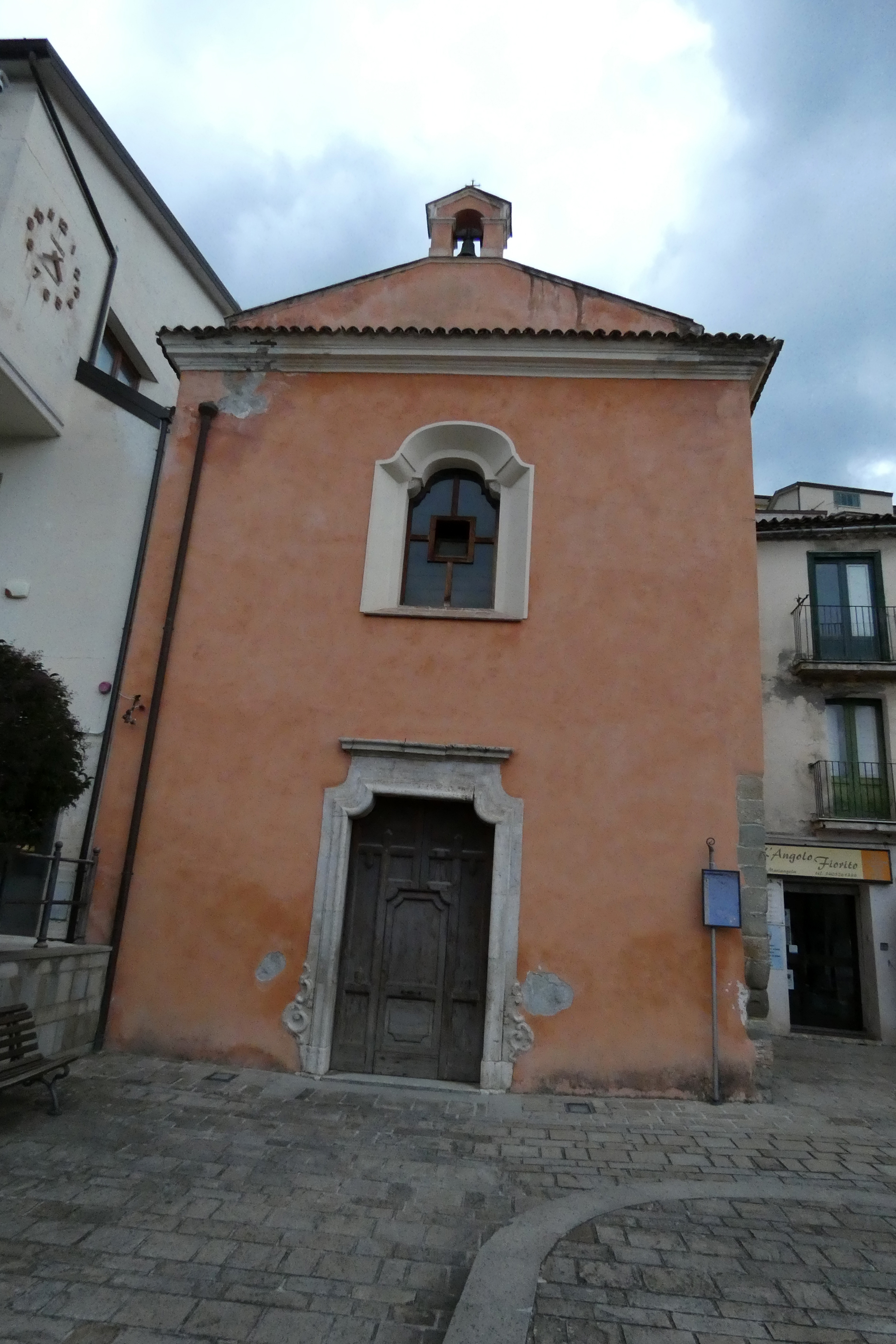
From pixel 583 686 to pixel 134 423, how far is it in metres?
5.62

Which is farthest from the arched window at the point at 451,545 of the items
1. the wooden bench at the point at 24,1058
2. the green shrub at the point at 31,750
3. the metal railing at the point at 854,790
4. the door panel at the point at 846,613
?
the door panel at the point at 846,613

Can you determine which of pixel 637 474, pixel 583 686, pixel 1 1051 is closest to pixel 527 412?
pixel 637 474

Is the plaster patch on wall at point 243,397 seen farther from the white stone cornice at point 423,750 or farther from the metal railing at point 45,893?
the metal railing at point 45,893

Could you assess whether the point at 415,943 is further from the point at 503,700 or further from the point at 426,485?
the point at 426,485

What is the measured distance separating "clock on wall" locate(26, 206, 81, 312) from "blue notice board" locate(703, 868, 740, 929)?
8744 mm

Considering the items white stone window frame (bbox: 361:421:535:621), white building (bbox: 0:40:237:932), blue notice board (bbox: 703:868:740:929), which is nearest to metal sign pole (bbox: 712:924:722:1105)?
blue notice board (bbox: 703:868:740:929)

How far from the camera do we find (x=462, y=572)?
844 cm

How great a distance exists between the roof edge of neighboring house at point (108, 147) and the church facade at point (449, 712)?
336cm

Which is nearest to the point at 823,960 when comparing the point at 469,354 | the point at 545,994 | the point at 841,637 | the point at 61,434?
the point at 841,637

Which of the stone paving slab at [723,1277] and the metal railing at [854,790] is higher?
the metal railing at [854,790]

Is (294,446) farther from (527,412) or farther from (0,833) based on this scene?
(0,833)

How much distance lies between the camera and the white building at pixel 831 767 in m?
13.8

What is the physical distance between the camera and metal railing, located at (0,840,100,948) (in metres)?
7.31

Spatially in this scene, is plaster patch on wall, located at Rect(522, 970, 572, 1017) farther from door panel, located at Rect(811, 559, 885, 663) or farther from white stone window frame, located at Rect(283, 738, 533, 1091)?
door panel, located at Rect(811, 559, 885, 663)
